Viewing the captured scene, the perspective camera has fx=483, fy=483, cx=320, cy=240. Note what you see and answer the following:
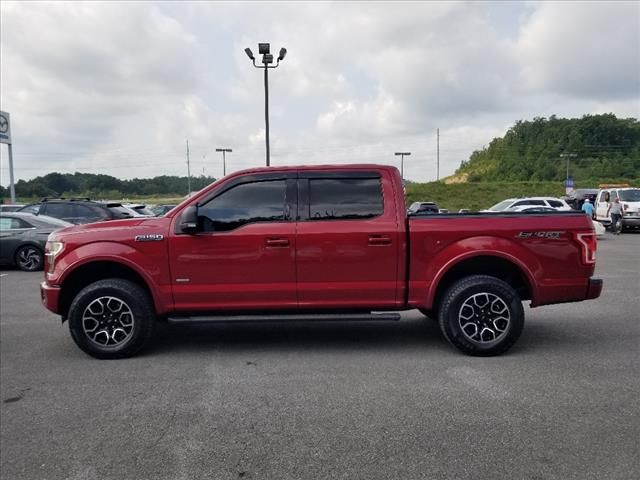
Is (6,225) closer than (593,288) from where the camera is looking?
A: No

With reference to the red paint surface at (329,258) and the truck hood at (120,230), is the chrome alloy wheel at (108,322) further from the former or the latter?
the truck hood at (120,230)

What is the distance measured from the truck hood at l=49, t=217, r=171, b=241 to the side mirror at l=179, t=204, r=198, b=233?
0.83 feet

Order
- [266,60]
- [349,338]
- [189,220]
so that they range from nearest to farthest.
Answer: [189,220], [349,338], [266,60]

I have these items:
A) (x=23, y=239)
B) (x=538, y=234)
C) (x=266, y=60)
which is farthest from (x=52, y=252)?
(x=266, y=60)

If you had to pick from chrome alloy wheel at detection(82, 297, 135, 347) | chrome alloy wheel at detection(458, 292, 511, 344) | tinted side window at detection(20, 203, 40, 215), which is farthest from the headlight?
tinted side window at detection(20, 203, 40, 215)

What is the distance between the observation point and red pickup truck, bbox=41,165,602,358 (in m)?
4.94

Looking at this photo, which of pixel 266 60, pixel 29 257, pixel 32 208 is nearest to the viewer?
pixel 29 257

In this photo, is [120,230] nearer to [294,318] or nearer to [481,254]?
[294,318]

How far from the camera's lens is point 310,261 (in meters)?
4.95

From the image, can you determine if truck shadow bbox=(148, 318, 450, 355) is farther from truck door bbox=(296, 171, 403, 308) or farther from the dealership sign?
the dealership sign

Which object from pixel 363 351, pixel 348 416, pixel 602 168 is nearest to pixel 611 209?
pixel 363 351

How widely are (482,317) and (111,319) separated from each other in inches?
152

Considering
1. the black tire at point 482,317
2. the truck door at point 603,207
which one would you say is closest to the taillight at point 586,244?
the black tire at point 482,317

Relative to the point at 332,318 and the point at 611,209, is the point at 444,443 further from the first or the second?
the point at 611,209
